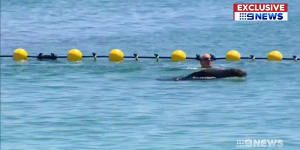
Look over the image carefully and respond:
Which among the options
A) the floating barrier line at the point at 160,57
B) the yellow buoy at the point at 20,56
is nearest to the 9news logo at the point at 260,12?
the floating barrier line at the point at 160,57

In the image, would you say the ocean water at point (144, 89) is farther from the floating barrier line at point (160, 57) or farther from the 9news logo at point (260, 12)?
the 9news logo at point (260, 12)

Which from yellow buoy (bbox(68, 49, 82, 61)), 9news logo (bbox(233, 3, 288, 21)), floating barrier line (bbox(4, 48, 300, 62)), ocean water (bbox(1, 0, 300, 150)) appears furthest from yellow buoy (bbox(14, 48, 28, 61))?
9news logo (bbox(233, 3, 288, 21))

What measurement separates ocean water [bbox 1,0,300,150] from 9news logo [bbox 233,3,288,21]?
101cm

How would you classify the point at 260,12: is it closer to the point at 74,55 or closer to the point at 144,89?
the point at 74,55

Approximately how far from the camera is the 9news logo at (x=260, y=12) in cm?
7156

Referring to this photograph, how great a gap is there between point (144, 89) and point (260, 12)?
33.0 m

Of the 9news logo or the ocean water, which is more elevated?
the 9news logo

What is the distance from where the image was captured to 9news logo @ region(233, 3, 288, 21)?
71562mm

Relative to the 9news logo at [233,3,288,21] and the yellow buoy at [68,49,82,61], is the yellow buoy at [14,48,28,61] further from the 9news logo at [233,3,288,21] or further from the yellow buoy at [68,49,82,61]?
the 9news logo at [233,3,288,21]

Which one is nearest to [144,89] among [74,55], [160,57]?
[160,57]

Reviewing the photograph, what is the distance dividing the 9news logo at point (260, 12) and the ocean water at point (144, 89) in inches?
39.8

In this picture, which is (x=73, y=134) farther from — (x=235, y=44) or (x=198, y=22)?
(x=198, y=22)

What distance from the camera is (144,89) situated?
39.6 m

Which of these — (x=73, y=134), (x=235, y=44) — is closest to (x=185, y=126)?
(x=73, y=134)
